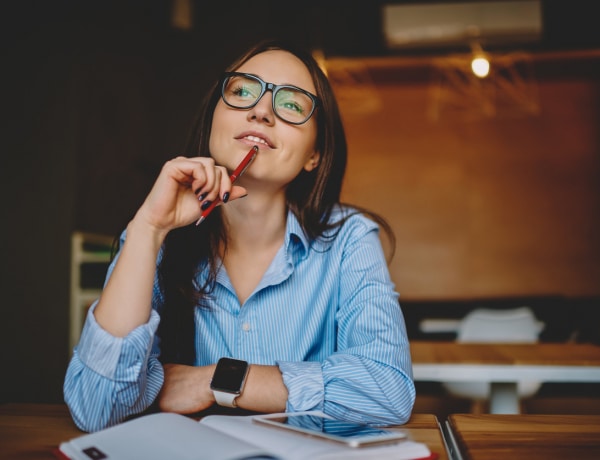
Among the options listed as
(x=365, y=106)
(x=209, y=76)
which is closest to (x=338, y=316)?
(x=209, y=76)

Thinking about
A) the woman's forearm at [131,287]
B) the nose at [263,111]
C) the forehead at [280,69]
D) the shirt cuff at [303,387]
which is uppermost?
the forehead at [280,69]

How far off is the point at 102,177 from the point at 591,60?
14.2ft

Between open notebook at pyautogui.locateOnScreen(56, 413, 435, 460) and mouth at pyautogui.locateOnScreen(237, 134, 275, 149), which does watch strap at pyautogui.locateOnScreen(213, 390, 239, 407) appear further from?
mouth at pyautogui.locateOnScreen(237, 134, 275, 149)

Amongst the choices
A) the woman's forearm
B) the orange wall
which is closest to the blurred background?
the orange wall

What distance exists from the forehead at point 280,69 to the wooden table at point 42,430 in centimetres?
89

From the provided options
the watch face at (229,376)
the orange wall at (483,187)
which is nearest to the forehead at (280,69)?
the watch face at (229,376)

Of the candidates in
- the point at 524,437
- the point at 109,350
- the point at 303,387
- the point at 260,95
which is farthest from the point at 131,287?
the point at 524,437

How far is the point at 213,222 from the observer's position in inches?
62.2

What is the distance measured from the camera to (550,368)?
1789mm

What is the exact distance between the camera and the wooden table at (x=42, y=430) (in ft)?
2.68

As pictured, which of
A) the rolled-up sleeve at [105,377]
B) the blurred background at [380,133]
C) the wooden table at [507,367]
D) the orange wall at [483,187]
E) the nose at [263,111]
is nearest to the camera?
the rolled-up sleeve at [105,377]

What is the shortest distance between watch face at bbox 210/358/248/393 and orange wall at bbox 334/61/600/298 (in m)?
4.47

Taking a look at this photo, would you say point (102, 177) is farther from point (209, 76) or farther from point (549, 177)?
point (549, 177)

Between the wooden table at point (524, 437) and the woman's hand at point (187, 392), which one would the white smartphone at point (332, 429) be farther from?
the woman's hand at point (187, 392)
